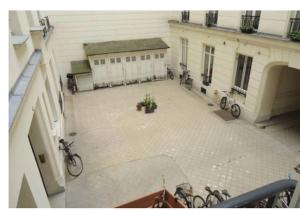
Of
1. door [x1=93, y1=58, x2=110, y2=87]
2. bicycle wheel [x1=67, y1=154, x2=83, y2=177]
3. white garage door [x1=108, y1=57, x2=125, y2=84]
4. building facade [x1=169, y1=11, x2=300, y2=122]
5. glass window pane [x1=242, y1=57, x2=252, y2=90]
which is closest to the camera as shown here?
bicycle wheel [x1=67, y1=154, x2=83, y2=177]

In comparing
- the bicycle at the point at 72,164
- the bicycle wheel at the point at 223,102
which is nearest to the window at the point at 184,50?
the bicycle wheel at the point at 223,102

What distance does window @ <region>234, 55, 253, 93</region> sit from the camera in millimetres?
10156

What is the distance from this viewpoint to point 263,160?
7773 mm

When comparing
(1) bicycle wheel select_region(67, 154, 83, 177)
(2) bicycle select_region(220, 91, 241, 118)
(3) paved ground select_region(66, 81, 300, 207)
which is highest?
(2) bicycle select_region(220, 91, 241, 118)

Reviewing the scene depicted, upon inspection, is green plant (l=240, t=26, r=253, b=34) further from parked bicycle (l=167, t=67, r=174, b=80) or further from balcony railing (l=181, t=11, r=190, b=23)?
parked bicycle (l=167, t=67, r=174, b=80)

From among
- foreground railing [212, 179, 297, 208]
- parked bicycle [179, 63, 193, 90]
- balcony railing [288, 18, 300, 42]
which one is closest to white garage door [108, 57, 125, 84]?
parked bicycle [179, 63, 193, 90]

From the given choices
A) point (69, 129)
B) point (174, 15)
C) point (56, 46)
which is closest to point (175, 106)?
point (69, 129)

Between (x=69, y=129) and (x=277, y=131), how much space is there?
938 cm

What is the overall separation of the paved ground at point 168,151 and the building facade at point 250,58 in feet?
4.24

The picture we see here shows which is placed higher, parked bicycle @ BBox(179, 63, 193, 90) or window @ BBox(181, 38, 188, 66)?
window @ BBox(181, 38, 188, 66)

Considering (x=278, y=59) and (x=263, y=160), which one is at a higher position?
(x=278, y=59)

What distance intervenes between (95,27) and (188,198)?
12.6 meters

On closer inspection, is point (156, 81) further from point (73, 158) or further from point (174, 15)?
point (73, 158)

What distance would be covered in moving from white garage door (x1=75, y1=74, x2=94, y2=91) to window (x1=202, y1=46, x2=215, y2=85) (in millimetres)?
7440
